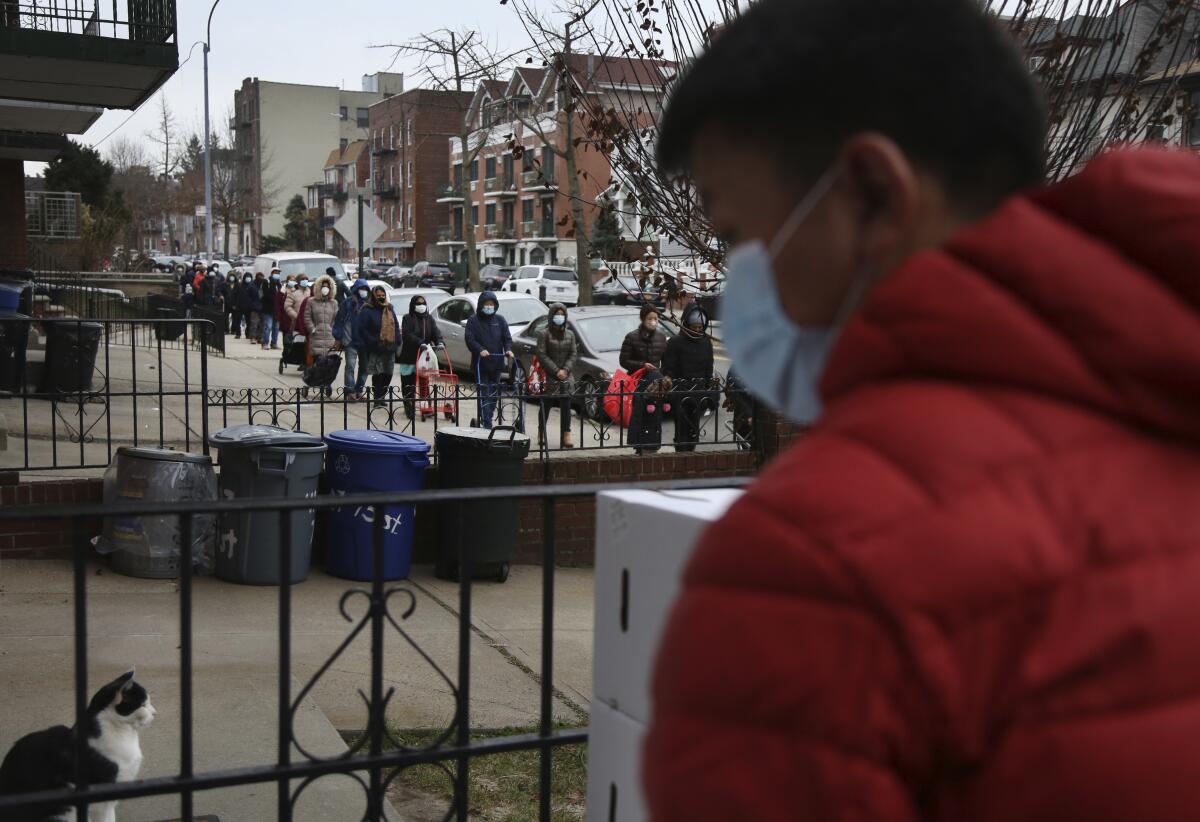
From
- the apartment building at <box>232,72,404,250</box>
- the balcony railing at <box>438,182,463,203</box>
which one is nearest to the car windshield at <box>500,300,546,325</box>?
the balcony railing at <box>438,182,463,203</box>

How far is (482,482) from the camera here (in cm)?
855

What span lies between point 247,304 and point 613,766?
30.4 m

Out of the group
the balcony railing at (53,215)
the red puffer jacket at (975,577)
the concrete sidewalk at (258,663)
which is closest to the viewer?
the red puffer jacket at (975,577)

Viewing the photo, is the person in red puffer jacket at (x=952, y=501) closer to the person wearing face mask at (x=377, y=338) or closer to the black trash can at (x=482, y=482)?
the black trash can at (x=482, y=482)

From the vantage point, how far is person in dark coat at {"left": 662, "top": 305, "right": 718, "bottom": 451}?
32.6 feet

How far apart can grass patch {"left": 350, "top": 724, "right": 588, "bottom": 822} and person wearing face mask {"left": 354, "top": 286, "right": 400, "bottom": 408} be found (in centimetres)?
1207

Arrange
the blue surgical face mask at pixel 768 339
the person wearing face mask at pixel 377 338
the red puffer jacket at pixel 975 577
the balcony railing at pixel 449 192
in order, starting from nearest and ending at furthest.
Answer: the red puffer jacket at pixel 975 577, the blue surgical face mask at pixel 768 339, the person wearing face mask at pixel 377 338, the balcony railing at pixel 449 192

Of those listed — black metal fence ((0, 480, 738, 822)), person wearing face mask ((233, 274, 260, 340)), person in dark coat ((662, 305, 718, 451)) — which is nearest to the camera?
black metal fence ((0, 480, 738, 822))

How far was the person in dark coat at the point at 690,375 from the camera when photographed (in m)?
9.92

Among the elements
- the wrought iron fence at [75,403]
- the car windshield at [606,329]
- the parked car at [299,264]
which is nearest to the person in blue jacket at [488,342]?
the car windshield at [606,329]

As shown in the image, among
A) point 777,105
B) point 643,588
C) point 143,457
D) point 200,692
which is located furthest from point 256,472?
point 777,105

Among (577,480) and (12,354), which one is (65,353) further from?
(577,480)

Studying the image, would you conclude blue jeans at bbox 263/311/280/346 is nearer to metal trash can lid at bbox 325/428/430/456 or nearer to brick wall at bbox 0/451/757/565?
brick wall at bbox 0/451/757/565

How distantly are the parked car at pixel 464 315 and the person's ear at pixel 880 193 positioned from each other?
2120 centimetres
